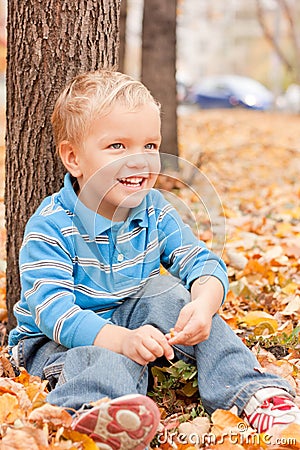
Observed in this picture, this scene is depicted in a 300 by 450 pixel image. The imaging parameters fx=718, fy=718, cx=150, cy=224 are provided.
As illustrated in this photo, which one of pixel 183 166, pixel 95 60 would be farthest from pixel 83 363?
pixel 183 166

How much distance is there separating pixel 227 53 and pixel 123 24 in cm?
3500

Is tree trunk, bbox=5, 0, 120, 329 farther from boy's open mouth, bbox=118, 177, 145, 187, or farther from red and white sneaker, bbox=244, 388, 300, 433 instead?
red and white sneaker, bbox=244, 388, 300, 433

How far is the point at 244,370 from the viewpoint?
2279 mm

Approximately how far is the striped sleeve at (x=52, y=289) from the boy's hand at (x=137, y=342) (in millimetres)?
38

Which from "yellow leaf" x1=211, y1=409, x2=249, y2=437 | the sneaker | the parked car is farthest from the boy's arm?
the parked car

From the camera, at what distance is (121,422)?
188 centimetres

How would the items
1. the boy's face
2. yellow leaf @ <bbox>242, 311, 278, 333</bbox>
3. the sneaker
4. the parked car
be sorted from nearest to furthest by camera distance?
the sneaker < the boy's face < yellow leaf @ <bbox>242, 311, 278, 333</bbox> < the parked car

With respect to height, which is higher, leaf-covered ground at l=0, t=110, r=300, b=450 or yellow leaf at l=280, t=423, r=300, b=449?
yellow leaf at l=280, t=423, r=300, b=449

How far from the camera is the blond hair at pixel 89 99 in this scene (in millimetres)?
2412

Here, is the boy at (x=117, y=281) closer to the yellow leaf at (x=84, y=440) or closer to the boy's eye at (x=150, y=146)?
the boy's eye at (x=150, y=146)

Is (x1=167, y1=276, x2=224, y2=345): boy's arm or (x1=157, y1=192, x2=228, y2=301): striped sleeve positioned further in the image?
(x1=157, y1=192, x2=228, y2=301): striped sleeve

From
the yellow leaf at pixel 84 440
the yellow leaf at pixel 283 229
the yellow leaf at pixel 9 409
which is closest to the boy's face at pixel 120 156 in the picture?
the yellow leaf at pixel 9 409

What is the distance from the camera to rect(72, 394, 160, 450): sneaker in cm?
188

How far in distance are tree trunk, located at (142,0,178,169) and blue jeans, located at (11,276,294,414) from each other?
173 inches
